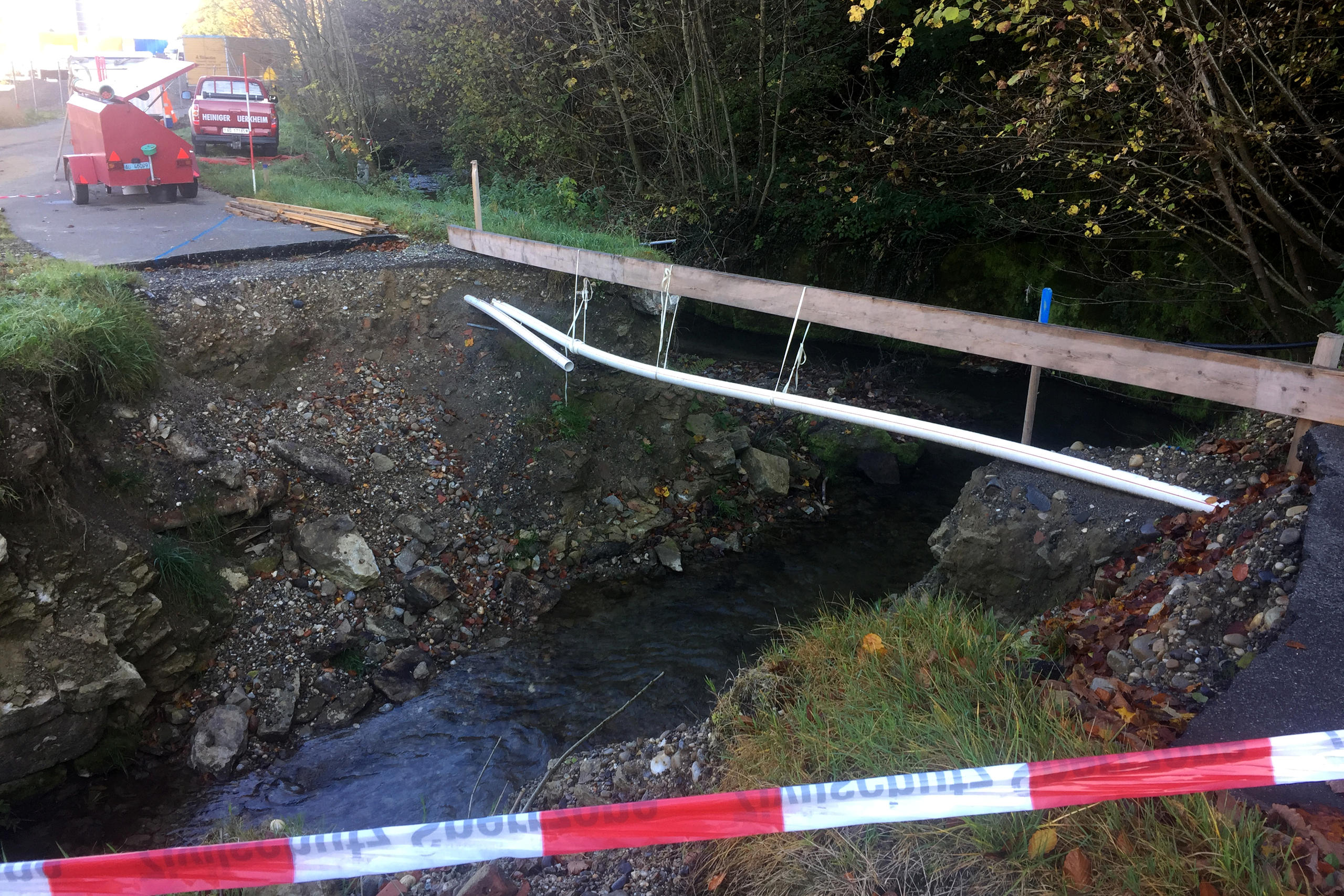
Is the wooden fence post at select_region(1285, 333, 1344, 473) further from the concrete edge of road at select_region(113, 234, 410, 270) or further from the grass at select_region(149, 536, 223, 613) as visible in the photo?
the concrete edge of road at select_region(113, 234, 410, 270)

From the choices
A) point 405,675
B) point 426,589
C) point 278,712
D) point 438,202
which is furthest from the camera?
point 438,202

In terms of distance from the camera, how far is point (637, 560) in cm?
748

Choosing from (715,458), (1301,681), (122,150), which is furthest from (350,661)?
(122,150)

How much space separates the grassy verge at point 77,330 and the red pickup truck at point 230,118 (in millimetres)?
9674

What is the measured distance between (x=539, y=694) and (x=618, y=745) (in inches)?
47.6

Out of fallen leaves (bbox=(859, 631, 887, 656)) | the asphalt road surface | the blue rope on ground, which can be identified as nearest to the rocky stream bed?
the blue rope on ground

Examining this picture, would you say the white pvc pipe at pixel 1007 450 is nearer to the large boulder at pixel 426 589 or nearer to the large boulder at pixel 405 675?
the large boulder at pixel 426 589

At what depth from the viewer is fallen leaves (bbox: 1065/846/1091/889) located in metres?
2.26

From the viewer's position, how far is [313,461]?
671 cm

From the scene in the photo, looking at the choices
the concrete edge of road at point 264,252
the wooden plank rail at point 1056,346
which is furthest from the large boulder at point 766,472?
the concrete edge of road at point 264,252

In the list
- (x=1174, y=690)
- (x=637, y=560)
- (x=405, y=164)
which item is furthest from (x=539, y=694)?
(x=405, y=164)

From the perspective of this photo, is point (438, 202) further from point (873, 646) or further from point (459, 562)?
point (873, 646)

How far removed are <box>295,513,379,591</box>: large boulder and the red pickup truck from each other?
11.8m

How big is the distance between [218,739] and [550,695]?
83.1 inches
